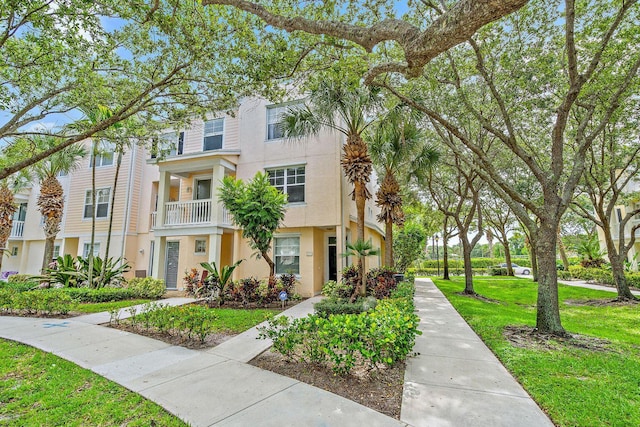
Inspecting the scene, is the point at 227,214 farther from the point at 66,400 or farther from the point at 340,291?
the point at 66,400

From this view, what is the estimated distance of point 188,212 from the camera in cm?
1441

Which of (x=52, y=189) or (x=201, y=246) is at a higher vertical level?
(x=52, y=189)

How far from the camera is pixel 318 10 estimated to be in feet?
23.0

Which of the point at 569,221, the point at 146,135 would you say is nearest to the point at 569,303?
the point at 146,135

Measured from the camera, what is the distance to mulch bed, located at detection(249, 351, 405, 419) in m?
3.96

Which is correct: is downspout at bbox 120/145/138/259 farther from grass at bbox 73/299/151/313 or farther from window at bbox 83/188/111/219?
grass at bbox 73/299/151/313

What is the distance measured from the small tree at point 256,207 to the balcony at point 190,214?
2957 mm

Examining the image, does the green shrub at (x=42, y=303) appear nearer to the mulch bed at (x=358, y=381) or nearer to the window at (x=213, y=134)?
the mulch bed at (x=358, y=381)

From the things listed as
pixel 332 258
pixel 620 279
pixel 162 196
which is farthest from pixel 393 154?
pixel 620 279

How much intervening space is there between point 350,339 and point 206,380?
226cm

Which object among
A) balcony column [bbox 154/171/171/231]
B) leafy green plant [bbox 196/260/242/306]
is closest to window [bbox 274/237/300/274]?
leafy green plant [bbox 196/260/242/306]

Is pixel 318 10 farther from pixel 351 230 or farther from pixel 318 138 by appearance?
pixel 351 230

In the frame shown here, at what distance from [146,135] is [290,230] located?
6.87 metres

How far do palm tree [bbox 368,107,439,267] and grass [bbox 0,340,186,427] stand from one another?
35.4 feet
